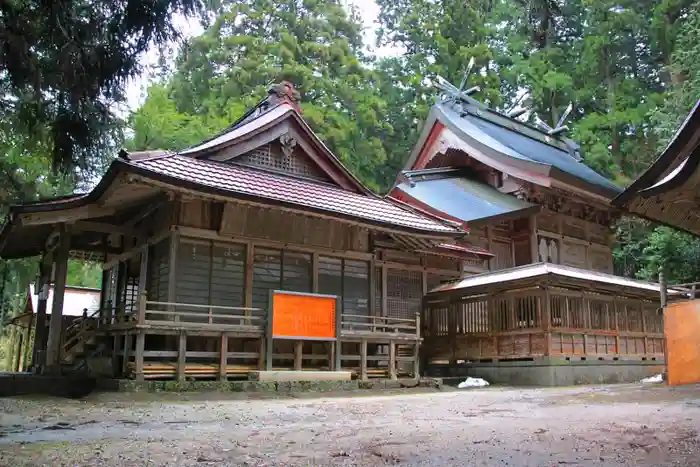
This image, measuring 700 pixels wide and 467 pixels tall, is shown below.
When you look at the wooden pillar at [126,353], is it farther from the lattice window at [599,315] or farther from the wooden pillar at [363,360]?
the lattice window at [599,315]

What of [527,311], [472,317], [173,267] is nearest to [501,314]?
[527,311]

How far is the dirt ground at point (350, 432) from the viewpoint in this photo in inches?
210

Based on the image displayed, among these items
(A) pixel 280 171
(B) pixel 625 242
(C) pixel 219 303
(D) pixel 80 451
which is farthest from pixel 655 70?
(D) pixel 80 451

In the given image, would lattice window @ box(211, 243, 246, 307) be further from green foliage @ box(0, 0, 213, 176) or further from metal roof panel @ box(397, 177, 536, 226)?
metal roof panel @ box(397, 177, 536, 226)

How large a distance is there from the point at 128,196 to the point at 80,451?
8.87m

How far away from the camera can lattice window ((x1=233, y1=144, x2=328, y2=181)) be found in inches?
634

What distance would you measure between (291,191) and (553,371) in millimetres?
8226

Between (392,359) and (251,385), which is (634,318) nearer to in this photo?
(392,359)

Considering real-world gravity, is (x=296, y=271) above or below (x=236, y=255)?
below

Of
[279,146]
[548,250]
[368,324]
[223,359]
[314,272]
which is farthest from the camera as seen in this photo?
[548,250]

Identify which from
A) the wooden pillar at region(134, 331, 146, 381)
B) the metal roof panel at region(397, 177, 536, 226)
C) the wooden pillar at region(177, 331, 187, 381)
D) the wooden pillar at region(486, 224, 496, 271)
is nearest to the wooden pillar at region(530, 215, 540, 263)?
the metal roof panel at region(397, 177, 536, 226)

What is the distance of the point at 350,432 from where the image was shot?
7.09 m

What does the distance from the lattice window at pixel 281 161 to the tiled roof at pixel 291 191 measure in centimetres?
27

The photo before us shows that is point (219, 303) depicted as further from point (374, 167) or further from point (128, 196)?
point (374, 167)
